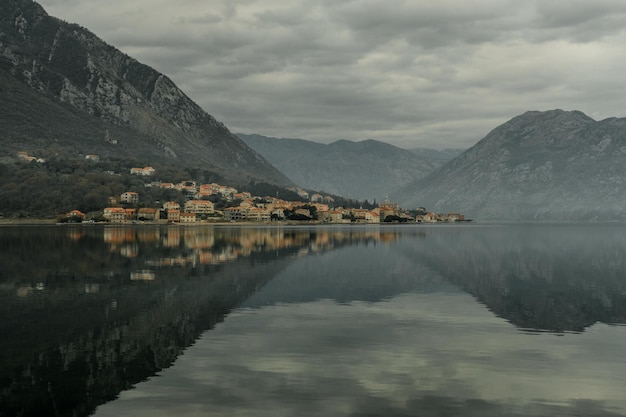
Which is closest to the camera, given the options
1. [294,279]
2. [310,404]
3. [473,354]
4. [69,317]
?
[310,404]

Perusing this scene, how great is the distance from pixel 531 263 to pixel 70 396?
197 ft

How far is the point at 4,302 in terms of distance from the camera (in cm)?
3703

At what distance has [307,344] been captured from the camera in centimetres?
2669

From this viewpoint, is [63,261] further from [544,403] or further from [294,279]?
[544,403]

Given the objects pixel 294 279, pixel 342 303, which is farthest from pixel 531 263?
pixel 342 303

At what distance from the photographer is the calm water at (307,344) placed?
1870 centimetres

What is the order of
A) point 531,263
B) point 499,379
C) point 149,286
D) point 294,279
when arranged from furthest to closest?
point 531,263, point 294,279, point 149,286, point 499,379

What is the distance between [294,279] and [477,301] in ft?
55.8

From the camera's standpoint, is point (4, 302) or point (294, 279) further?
point (294, 279)

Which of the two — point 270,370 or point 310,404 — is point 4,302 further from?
point 310,404

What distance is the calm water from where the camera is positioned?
61.4 feet

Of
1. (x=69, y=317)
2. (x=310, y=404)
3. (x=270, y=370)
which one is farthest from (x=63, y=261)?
(x=310, y=404)

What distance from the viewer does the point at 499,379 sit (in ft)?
69.6

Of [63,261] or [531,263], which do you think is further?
[531,263]
